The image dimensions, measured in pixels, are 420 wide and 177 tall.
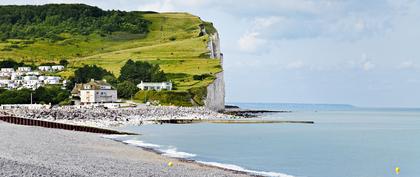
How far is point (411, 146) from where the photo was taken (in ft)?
165

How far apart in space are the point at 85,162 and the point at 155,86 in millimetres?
94708

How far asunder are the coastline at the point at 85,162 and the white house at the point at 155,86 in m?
81.7

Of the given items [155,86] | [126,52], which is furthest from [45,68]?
[155,86]

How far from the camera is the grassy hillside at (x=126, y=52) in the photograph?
132m

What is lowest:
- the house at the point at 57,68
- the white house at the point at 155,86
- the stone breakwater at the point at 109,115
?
the stone breakwater at the point at 109,115

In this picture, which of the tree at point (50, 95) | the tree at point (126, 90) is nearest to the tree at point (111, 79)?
the tree at point (126, 90)

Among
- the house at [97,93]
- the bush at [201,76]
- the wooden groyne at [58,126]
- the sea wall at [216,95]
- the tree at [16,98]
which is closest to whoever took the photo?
the wooden groyne at [58,126]

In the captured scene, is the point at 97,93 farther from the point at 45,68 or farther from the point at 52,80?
the point at 45,68

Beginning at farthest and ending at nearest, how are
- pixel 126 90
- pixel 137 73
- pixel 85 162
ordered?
pixel 137 73
pixel 126 90
pixel 85 162

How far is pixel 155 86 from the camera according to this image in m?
120

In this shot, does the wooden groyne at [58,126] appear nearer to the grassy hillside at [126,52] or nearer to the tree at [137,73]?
the grassy hillside at [126,52]

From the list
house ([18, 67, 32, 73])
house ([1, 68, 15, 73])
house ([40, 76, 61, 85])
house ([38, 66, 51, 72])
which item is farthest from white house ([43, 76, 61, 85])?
house ([1, 68, 15, 73])

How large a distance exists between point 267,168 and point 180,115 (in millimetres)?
55180

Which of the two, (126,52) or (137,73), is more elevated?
(126,52)
